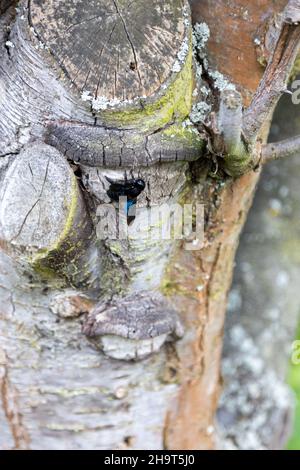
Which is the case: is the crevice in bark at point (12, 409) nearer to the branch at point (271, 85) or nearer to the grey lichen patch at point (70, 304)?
the grey lichen patch at point (70, 304)

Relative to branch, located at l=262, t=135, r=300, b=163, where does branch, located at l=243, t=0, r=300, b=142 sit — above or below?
above

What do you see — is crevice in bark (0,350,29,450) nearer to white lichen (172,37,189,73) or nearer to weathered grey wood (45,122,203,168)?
weathered grey wood (45,122,203,168)

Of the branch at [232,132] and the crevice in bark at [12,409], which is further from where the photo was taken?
the crevice in bark at [12,409]

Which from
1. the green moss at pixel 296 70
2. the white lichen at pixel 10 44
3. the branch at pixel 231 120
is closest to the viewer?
the branch at pixel 231 120

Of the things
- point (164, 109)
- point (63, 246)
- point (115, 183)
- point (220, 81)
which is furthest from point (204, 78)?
point (63, 246)

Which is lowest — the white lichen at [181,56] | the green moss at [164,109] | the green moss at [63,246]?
the green moss at [63,246]

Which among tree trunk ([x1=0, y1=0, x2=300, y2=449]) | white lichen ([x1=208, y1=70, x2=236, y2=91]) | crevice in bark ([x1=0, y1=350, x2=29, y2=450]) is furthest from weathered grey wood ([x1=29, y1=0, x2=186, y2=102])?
crevice in bark ([x1=0, y1=350, x2=29, y2=450])

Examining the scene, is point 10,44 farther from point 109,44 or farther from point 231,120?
point 231,120

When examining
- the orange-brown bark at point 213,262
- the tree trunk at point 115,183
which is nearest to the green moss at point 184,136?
the tree trunk at point 115,183
